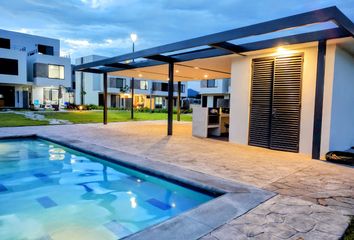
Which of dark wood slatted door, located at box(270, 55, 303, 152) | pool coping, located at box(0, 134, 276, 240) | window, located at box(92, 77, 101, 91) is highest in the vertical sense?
window, located at box(92, 77, 101, 91)

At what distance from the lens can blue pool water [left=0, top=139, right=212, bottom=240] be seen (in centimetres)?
324

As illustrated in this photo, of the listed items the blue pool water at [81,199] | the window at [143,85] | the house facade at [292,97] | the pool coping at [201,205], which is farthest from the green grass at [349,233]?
the window at [143,85]

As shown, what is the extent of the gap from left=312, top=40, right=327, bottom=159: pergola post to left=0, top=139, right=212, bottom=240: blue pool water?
11.5 ft

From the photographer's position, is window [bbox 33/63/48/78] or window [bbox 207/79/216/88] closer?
window [bbox 33/63/48/78]

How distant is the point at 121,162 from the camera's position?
215 inches

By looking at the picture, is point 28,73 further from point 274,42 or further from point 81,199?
point 274,42

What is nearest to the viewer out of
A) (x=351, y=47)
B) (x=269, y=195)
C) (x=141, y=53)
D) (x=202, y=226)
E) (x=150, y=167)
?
(x=202, y=226)

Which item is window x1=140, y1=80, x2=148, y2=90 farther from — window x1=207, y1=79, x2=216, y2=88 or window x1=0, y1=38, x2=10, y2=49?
window x1=0, y1=38, x2=10, y2=49

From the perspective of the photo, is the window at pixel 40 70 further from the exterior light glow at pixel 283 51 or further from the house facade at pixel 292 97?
the exterior light glow at pixel 283 51

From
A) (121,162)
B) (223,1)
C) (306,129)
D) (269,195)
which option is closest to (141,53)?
(121,162)

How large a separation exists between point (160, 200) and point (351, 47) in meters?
5.94

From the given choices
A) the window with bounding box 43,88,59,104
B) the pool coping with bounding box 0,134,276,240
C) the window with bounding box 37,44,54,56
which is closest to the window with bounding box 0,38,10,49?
the window with bounding box 37,44,54,56

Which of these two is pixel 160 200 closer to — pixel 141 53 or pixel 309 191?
pixel 309 191

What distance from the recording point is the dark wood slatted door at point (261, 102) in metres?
7.16
